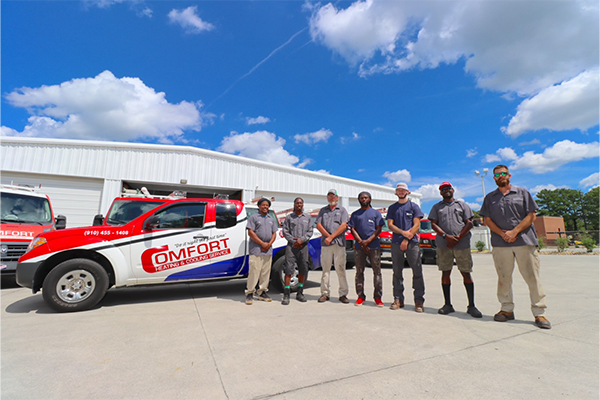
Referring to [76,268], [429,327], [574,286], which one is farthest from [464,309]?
[76,268]

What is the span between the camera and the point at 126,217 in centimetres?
655

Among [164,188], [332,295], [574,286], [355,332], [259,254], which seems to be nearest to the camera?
[355,332]

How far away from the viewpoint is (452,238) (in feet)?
13.6

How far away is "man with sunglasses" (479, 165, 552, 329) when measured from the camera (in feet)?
11.9

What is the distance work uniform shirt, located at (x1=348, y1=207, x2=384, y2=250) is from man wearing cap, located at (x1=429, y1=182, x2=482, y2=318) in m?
0.83

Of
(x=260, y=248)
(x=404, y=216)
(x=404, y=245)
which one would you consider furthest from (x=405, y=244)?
(x=260, y=248)

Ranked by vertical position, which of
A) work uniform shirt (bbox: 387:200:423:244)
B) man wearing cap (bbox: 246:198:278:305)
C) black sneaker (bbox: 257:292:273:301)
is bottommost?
black sneaker (bbox: 257:292:273:301)

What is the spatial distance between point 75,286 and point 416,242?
5.14 metres

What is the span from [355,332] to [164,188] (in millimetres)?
14364

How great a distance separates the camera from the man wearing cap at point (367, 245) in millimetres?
4734

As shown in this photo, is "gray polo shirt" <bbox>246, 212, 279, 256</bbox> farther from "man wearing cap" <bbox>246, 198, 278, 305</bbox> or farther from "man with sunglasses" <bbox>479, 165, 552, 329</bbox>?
"man with sunglasses" <bbox>479, 165, 552, 329</bbox>

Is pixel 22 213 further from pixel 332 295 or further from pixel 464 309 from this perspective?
pixel 464 309

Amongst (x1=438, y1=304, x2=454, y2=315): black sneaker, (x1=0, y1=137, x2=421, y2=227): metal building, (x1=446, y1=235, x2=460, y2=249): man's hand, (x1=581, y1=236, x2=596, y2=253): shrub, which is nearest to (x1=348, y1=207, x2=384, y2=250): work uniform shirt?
(x1=446, y1=235, x2=460, y2=249): man's hand

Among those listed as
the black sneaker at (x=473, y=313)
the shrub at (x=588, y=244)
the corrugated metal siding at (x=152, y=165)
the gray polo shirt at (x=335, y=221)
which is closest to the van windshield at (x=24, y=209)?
the corrugated metal siding at (x=152, y=165)
